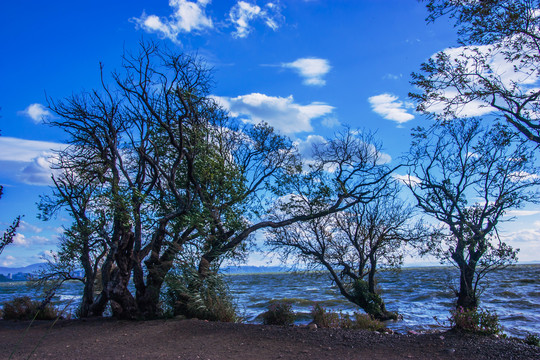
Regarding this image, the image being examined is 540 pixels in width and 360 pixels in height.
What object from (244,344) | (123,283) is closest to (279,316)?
(244,344)

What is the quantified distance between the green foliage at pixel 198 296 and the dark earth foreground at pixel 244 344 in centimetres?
99

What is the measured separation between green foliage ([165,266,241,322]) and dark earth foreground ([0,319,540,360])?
99 cm

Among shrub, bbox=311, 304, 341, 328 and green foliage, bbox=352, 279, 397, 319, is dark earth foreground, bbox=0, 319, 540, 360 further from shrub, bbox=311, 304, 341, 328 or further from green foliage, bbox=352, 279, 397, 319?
green foliage, bbox=352, 279, 397, 319

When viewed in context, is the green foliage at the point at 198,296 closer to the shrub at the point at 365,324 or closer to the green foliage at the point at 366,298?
the shrub at the point at 365,324

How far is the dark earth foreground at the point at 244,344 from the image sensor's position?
26.1 feet

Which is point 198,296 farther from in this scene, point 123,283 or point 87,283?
point 87,283

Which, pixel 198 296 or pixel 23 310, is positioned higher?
pixel 198 296

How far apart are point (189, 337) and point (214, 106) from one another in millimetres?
9774

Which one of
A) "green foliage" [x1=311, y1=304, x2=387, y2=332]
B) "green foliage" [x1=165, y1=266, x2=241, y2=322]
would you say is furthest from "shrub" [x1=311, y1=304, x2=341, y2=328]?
"green foliage" [x1=165, y1=266, x2=241, y2=322]

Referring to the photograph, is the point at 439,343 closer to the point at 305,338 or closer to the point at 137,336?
the point at 305,338

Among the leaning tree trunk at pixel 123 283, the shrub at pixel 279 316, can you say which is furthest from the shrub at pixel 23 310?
the shrub at pixel 279 316

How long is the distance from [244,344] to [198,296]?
3.80m

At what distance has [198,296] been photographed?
39.7 feet

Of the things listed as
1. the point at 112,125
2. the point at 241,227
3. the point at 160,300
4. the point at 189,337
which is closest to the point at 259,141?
the point at 241,227
